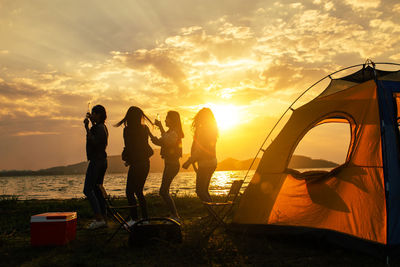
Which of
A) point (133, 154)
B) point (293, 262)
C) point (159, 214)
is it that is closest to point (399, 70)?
point (293, 262)

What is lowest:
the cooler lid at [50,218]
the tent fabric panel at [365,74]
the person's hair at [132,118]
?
the cooler lid at [50,218]

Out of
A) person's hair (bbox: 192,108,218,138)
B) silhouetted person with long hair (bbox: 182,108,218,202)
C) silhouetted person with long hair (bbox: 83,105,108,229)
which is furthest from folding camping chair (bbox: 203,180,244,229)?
silhouetted person with long hair (bbox: 83,105,108,229)

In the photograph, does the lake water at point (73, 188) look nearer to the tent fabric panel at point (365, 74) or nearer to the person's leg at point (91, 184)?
the person's leg at point (91, 184)

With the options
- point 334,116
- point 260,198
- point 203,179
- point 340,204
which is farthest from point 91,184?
point 334,116

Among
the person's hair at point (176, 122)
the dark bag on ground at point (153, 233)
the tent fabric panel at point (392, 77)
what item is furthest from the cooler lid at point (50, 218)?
the tent fabric panel at point (392, 77)

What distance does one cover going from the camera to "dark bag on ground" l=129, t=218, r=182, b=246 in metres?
5.02

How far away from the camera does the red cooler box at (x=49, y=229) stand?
5.21 meters

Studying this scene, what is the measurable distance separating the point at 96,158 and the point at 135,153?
94cm

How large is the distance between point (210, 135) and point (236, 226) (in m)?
1.95

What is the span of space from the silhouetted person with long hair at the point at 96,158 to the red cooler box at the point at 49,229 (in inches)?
Answer: 43.5

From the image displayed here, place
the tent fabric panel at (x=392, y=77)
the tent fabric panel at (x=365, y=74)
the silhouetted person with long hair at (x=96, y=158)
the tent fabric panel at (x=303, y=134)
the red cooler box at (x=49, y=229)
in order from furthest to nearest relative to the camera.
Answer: the silhouetted person with long hair at (x=96, y=158) < the tent fabric panel at (x=365, y=74) < the tent fabric panel at (x=392, y=77) < the red cooler box at (x=49, y=229) < the tent fabric panel at (x=303, y=134)

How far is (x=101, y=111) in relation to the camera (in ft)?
22.0

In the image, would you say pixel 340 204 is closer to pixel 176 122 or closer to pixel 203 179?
pixel 203 179

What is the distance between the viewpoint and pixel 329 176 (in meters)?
5.27
